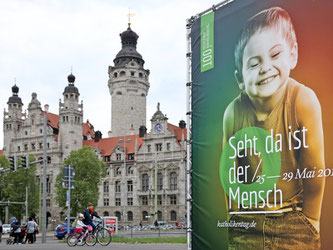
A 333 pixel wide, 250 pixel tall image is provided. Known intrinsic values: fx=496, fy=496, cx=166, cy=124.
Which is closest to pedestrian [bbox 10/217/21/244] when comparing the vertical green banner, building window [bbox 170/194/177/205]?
the vertical green banner

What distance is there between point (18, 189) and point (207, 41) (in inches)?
2061

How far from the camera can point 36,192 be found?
64000 millimetres

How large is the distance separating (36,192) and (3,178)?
15.9ft

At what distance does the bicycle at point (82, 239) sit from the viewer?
19242 millimetres

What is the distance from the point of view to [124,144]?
70.1 meters

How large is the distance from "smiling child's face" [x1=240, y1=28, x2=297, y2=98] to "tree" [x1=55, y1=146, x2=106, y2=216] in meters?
44.5

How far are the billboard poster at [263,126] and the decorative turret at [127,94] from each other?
6880 cm

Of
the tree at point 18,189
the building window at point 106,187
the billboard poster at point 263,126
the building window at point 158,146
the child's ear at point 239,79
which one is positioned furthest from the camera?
the building window at point 106,187

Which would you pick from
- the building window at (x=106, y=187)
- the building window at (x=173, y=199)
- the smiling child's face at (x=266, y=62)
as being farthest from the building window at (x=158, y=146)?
the smiling child's face at (x=266, y=62)

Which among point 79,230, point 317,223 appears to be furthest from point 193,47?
point 79,230

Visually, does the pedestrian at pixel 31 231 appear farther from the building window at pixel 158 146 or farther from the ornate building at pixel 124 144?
the building window at pixel 158 146

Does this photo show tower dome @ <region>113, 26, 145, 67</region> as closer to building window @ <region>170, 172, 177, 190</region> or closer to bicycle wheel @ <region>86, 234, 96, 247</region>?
building window @ <region>170, 172, 177, 190</region>

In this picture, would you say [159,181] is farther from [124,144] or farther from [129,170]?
[124,144]

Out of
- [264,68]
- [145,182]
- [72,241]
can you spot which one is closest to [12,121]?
[145,182]
